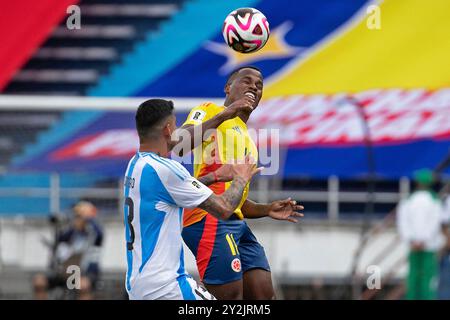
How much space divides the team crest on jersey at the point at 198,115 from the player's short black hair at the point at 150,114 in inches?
62.9

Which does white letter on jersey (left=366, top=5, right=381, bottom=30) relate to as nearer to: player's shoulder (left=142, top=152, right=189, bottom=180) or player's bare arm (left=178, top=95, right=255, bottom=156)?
player's bare arm (left=178, top=95, right=255, bottom=156)

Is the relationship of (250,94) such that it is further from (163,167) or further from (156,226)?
A: (156,226)

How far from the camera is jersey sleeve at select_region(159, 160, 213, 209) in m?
7.32

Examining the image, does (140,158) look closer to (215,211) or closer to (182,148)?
(215,211)

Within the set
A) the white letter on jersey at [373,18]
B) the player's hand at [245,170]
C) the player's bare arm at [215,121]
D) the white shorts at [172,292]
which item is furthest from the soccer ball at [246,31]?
the white letter on jersey at [373,18]

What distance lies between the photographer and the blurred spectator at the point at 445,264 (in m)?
16.4

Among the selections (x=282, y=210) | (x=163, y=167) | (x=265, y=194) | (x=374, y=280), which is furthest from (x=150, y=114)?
(x=265, y=194)

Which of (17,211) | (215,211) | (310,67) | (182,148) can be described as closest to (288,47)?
(310,67)

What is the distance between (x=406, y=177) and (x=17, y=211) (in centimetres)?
723

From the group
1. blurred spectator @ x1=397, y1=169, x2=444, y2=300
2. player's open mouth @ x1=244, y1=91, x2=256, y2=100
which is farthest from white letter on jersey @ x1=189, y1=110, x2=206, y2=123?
blurred spectator @ x1=397, y1=169, x2=444, y2=300

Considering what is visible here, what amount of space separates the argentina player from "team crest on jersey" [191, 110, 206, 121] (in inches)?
62.9

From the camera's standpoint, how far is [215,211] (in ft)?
24.5

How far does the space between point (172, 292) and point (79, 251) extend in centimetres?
1023
